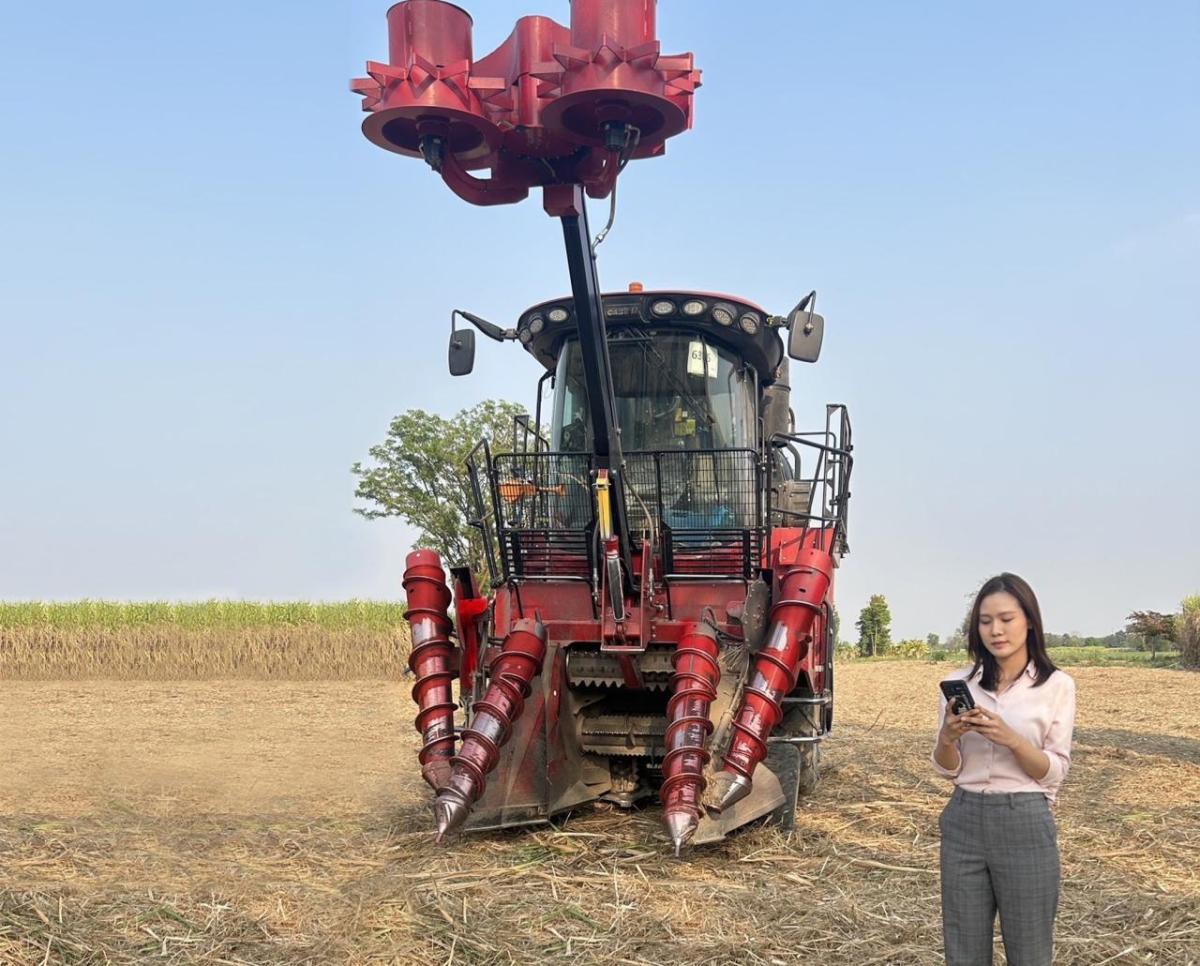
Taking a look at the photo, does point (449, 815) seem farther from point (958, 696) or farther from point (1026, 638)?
point (1026, 638)

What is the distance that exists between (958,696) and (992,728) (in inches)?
5.4

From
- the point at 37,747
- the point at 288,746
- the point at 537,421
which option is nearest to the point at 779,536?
the point at 537,421

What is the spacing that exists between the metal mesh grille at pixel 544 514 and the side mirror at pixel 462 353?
74cm

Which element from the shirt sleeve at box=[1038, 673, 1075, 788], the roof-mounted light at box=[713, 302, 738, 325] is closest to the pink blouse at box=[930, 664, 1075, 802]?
the shirt sleeve at box=[1038, 673, 1075, 788]

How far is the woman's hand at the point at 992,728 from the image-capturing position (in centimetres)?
334

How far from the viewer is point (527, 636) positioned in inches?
267

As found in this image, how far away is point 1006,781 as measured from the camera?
3465mm

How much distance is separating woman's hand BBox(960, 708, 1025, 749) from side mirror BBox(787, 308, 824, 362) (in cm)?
405

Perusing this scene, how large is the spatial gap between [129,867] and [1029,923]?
4726 millimetres

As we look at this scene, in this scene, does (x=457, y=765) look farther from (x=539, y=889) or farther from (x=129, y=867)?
(x=129, y=867)

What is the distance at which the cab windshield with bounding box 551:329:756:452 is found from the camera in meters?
8.04

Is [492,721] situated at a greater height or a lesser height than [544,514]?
lesser

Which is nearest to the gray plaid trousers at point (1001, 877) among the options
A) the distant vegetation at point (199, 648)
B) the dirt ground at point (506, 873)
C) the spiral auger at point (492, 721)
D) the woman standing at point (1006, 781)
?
the woman standing at point (1006, 781)

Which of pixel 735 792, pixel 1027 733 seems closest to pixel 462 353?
pixel 735 792
